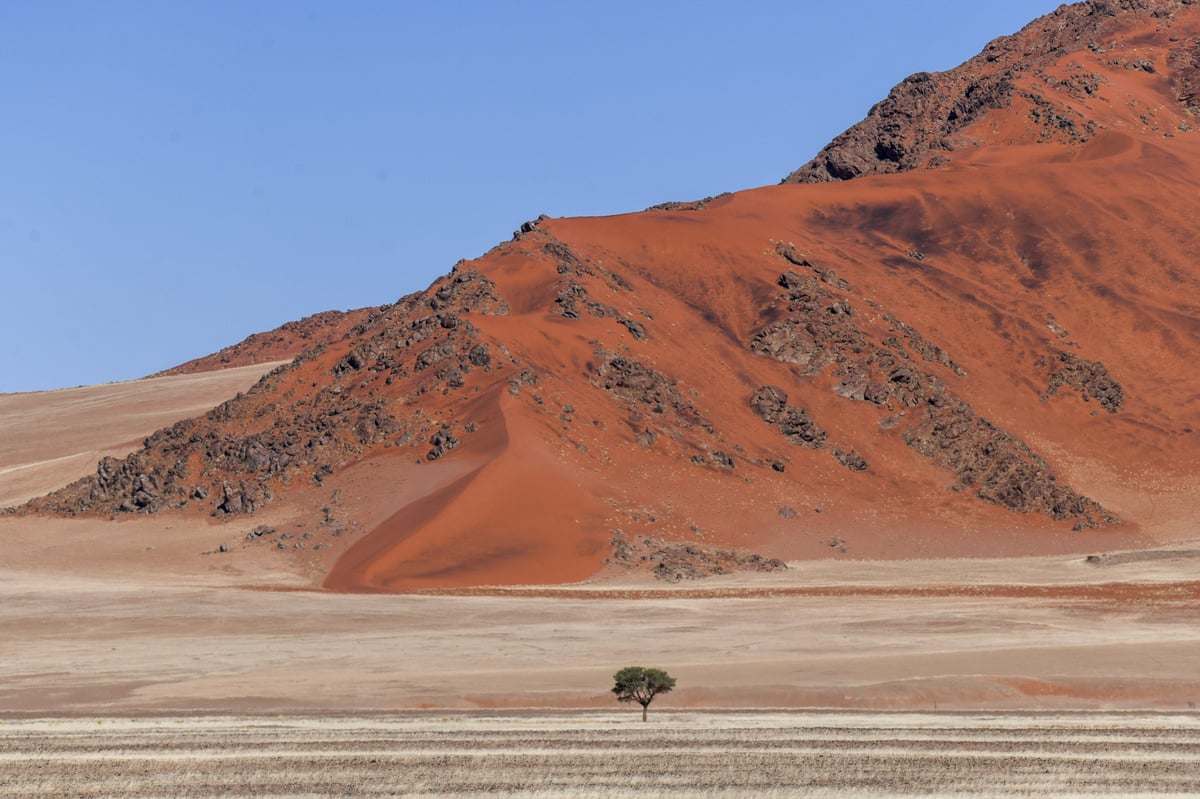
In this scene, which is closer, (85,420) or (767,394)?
(767,394)

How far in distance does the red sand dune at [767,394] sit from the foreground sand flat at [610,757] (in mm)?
37124

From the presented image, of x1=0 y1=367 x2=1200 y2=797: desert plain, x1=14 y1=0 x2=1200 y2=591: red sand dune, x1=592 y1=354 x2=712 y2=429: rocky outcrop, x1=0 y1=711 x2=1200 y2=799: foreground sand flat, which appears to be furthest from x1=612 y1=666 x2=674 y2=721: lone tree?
x1=592 y1=354 x2=712 y2=429: rocky outcrop

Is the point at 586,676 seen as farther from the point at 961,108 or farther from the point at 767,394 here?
the point at 961,108

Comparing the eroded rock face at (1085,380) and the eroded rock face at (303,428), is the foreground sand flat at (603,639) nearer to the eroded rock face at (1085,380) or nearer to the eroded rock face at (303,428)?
the eroded rock face at (303,428)

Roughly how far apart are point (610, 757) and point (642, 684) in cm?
907

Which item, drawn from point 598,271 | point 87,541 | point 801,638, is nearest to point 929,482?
point 598,271

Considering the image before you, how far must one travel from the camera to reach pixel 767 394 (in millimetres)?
100500

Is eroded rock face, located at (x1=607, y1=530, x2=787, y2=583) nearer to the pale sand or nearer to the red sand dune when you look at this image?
the red sand dune

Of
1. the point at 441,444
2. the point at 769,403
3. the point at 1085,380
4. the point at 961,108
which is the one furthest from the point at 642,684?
the point at 961,108

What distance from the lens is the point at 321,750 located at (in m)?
32.9

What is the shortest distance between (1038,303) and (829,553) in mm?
46397

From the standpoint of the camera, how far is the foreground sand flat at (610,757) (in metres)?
29.1

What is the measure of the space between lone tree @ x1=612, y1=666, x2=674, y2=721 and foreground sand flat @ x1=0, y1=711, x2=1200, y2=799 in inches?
95.1

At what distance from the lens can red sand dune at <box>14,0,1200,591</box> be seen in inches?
3278
